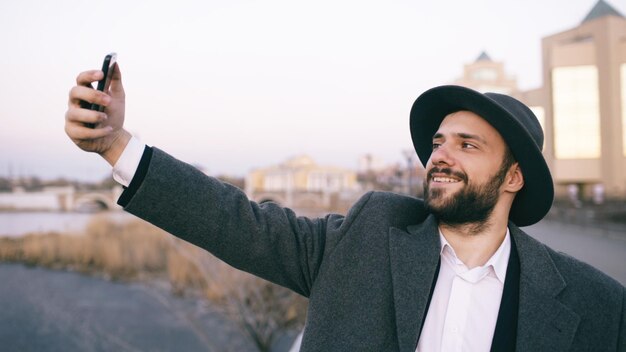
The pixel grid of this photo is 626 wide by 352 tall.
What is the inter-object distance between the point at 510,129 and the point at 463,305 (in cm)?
67

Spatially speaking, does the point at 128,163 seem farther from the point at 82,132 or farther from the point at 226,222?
the point at 226,222

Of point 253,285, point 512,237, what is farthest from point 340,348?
point 253,285

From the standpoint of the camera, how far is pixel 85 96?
1.28m

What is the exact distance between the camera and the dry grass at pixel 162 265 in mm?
8445

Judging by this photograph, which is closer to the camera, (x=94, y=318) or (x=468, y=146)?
(x=468, y=146)

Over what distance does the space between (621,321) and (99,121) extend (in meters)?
1.78

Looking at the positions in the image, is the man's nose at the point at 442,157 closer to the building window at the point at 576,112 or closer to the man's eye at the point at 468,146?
the man's eye at the point at 468,146

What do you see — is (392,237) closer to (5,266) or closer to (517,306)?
(517,306)

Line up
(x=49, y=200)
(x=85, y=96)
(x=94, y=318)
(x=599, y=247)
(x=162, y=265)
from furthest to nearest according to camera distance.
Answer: (x=49, y=200)
(x=162, y=265)
(x=94, y=318)
(x=599, y=247)
(x=85, y=96)

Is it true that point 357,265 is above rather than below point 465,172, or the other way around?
below

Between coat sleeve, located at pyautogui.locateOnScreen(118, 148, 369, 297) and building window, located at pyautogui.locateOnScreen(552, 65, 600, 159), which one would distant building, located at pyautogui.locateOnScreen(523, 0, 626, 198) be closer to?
building window, located at pyautogui.locateOnScreen(552, 65, 600, 159)

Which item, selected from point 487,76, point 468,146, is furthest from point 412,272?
point 487,76

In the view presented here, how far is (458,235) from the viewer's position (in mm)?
1907

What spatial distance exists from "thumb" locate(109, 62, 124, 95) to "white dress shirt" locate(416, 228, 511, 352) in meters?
1.22
